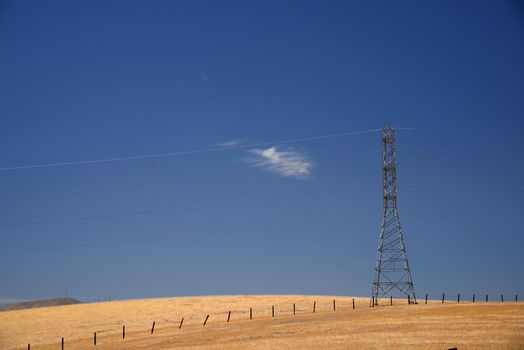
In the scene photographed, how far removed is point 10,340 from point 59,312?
2470 centimetres

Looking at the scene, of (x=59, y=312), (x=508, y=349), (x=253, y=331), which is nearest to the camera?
(x=508, y=349)

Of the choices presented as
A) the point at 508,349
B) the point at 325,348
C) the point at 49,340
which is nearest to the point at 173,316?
the point at 49,340

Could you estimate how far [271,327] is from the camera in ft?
167

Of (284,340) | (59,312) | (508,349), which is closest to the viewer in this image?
(508,349)

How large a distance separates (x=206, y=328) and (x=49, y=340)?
56.5 feet

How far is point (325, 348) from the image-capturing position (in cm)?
3722

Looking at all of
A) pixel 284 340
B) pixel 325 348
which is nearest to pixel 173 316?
pixel 284 340

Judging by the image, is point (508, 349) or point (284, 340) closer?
point (508, 349)

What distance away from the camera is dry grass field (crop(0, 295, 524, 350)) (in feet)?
127

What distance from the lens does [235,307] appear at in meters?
77.9

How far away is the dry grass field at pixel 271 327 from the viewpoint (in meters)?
38.6

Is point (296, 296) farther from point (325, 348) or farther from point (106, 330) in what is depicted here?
point (325, 348)

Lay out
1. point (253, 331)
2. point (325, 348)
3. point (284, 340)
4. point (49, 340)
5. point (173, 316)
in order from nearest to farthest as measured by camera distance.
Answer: point (325, 348)
point (284, 340)
point (253, 331)
point (49, 340)
point (173, 316)

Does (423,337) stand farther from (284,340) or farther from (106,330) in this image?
(106,330)
